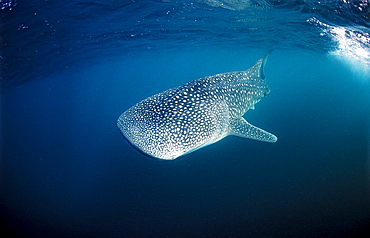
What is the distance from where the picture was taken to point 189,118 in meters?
4.29

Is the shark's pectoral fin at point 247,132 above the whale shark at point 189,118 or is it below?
below

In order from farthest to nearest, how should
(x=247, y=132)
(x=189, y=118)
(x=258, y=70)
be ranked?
(x=258, y=70) → (x=247, y=132) → (x=189, y=118)

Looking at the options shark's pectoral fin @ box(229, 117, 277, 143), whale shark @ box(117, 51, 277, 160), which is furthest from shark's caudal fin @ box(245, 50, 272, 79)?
shark's pectoral fin @ box(229, 117, 277, 143)

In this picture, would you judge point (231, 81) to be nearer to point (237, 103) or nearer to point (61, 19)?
point (237, 103)

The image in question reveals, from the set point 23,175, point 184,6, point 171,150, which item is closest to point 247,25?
point 184,6

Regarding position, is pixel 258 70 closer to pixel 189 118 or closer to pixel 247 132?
pixel 247 132

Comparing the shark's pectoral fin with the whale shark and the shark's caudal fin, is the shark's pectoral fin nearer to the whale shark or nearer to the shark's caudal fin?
the whale shark

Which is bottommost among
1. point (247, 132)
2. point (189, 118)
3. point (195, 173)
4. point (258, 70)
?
point (195, 173)

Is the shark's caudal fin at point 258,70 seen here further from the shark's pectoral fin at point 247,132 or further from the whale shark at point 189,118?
the shark's pectoral fin at point 247,132

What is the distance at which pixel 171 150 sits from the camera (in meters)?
3.62

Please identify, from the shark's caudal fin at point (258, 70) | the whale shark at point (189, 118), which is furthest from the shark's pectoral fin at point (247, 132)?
the shark's caudal fin at point (258, 70)

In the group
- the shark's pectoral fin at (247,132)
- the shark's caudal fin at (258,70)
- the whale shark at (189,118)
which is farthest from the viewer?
the shark's caudal fin at (258,70)

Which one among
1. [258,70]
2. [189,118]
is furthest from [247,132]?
[258,70]

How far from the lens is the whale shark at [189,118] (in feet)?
12.3
